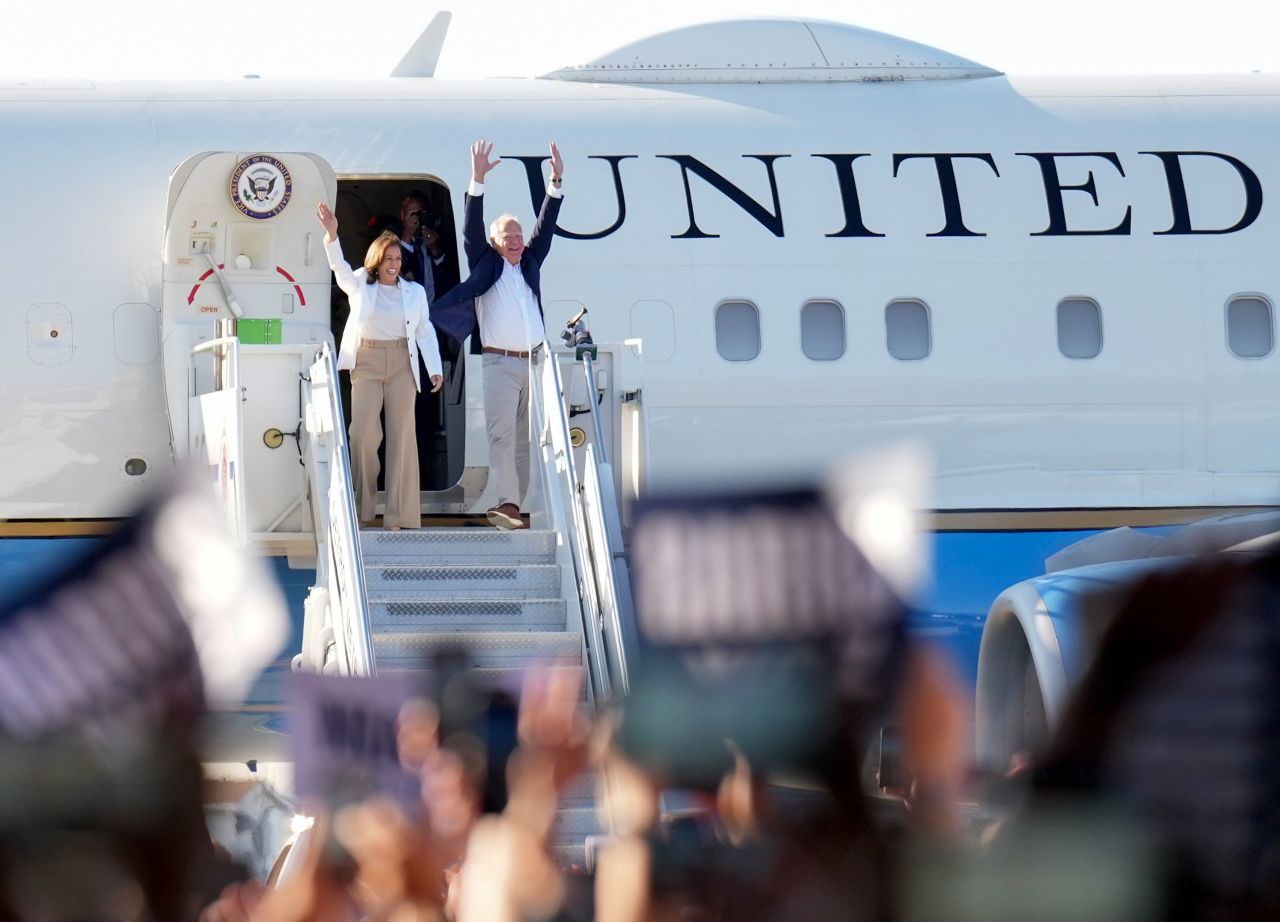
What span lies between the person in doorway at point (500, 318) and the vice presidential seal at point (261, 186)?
4.56ft

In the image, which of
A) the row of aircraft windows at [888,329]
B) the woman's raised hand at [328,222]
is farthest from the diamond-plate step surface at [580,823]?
the row of aircraft windows at [888,329]

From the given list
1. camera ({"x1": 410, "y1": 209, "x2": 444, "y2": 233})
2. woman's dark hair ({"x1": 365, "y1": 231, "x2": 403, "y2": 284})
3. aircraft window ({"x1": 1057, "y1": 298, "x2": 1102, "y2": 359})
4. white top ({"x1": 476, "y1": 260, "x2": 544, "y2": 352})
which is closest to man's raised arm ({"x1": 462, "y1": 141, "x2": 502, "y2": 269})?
white top ({"x1": 476, "y1": 260, "x2": 544, "y2": 352})

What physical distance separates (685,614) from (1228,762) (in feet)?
2.17

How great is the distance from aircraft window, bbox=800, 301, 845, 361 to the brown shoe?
2.35 meters

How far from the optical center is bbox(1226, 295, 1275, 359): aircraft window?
1115 cm

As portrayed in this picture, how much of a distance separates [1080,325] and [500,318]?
3681 mm

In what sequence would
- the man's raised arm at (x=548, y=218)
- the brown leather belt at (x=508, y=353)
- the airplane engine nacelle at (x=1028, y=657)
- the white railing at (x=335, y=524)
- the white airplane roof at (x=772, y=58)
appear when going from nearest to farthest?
the airplane engine nacelle at (x=1028, y=657)
the white railing at (x=335, y=524)
the brown leather belt at (x=508, y=353)
the man's raised arm at (x=548, y=218)
the white airplane roof at (x=772, y=58)

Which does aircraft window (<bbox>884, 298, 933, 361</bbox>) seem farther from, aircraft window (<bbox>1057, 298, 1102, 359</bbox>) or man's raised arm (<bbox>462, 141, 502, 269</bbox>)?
man's raised arm (<bbox>462, 141, 502, 269</bbox>)

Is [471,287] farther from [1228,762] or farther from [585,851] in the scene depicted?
[1228,762]

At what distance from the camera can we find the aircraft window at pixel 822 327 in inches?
426

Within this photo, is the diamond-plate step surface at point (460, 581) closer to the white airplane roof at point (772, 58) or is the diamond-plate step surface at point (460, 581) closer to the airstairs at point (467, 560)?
the airstairs at point (467, 560)

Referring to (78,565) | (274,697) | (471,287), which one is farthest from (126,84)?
(78,565)

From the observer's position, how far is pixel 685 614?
2234mm

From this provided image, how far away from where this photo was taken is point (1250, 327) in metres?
11.2
